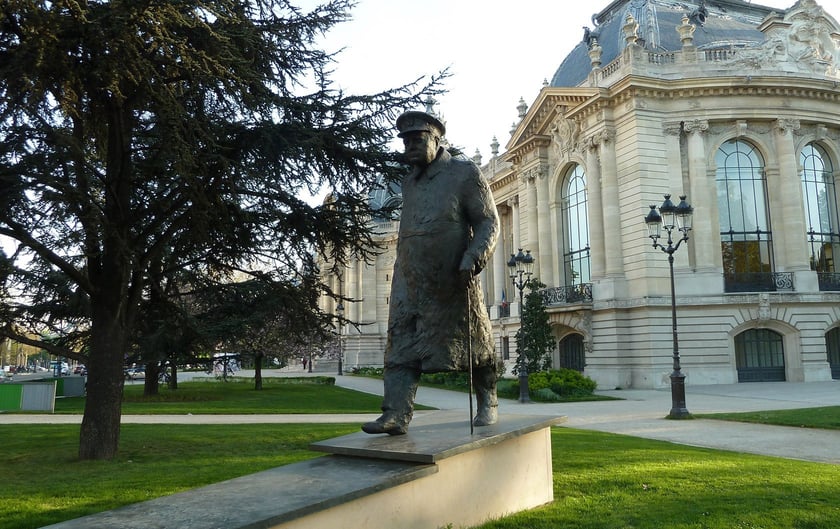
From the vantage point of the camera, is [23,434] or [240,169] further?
[23,434]

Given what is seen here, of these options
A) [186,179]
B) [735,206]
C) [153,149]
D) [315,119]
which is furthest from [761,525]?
[735,206]

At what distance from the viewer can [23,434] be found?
13.5m

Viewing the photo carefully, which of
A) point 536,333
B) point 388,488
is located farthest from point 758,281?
point 388,488

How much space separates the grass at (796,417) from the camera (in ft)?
45.2

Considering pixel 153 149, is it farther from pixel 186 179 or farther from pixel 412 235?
pixel 412 235

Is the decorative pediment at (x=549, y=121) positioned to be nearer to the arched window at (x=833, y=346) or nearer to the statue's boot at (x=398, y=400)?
the arched window at (x=833, y=346)

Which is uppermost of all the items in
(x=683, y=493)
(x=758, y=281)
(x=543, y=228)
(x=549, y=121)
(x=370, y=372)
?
(x=549, y=121)

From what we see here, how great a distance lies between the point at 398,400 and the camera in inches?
218

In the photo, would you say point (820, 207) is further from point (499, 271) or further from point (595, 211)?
point (499, 271)

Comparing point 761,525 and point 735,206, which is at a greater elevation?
point 735,206

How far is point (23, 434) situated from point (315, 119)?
366 inches

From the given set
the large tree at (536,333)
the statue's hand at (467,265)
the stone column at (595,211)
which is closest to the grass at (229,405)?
the large tree at (536,333)

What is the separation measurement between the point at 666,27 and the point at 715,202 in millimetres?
11833

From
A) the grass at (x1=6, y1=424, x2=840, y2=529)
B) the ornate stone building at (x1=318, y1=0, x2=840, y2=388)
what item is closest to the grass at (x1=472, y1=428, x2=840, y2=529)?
the grass at (x1=6, y1=424, x2=840, y2=529)
